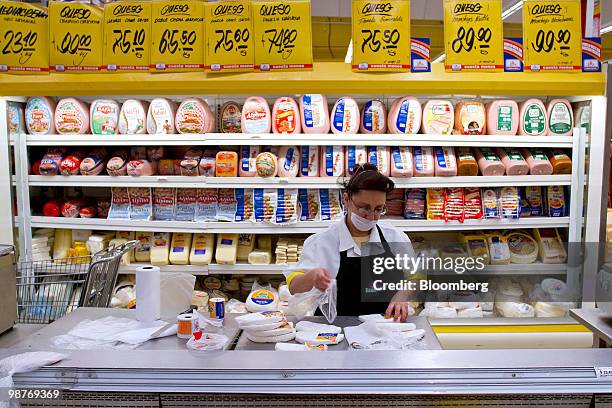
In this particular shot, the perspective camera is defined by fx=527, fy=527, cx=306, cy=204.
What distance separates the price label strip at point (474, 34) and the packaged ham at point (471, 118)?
1.38m

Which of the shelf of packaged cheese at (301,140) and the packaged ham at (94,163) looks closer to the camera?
the shelf of packaged cheese at (301,140)

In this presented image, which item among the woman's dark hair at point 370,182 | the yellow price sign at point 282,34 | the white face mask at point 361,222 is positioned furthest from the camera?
the white face mask at point 361,222

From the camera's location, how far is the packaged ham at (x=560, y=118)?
4.07m

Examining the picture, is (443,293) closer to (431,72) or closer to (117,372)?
(431,72)

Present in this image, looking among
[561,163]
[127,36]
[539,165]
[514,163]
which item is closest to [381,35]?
[127,36]

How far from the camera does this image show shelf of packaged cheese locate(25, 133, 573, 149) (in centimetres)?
388

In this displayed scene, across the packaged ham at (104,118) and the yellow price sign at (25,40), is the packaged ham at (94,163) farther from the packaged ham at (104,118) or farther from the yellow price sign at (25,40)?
the yellow price sign at (25,40)

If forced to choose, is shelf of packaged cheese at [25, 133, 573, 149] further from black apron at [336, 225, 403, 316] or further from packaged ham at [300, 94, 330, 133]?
black apron at [336, 225, 403, 316]

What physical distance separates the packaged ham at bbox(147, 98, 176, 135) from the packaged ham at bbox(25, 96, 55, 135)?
77 centimetres

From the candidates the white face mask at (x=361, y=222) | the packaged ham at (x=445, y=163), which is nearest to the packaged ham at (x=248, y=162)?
the white face mask at (x=361, y=222)

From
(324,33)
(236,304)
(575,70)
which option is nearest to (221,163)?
(236,304)

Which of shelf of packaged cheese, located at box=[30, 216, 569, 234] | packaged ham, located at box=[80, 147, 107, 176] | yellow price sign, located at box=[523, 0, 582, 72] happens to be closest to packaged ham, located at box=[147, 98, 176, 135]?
packaged ham, located at box=[80, 147, 107, 176]

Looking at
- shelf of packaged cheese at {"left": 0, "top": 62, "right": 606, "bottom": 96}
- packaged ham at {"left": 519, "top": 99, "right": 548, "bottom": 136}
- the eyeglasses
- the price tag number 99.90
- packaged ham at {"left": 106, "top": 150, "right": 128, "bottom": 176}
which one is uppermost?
the price tag number 99.90

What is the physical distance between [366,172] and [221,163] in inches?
57.1
